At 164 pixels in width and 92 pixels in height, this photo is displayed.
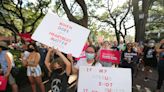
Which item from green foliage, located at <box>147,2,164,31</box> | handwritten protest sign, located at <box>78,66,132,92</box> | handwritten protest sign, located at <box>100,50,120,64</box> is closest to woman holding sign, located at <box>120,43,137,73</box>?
handwritten protest sign, located at <box>100,50,120,64</box>

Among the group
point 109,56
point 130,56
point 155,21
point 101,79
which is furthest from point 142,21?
Answer: point 155,21

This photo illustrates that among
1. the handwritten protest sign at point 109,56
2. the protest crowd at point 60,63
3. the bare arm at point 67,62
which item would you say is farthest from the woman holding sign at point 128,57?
the bare arm at point 67,62

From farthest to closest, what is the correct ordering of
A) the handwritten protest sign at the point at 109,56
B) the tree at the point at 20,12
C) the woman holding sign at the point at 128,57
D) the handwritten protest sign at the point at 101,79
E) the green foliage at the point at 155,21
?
the green foliage at the point at 155,21 → the tree at the point at 20,12 → the woman holding sign at the point at 128,57 → the handwritten protest sign at the point at 109,56 → the handwritten protest sign at the point at 101,79

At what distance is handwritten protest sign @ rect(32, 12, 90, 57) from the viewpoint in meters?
4.77

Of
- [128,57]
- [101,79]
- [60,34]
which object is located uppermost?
[60,34]

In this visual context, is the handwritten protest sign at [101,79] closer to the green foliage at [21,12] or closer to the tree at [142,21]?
the tree at [142,21]

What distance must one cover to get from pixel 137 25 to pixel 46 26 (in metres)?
17.9

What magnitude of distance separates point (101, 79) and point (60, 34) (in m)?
0.92

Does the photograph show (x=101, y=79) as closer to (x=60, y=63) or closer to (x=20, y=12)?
(x=60, y=63)

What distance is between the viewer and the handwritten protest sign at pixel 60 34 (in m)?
4.77

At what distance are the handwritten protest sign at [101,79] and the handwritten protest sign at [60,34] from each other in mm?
358

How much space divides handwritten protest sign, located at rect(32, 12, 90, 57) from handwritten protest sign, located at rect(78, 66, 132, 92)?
36 centimetres

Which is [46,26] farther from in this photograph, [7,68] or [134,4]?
[134,4]

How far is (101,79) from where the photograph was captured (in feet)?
15.7
